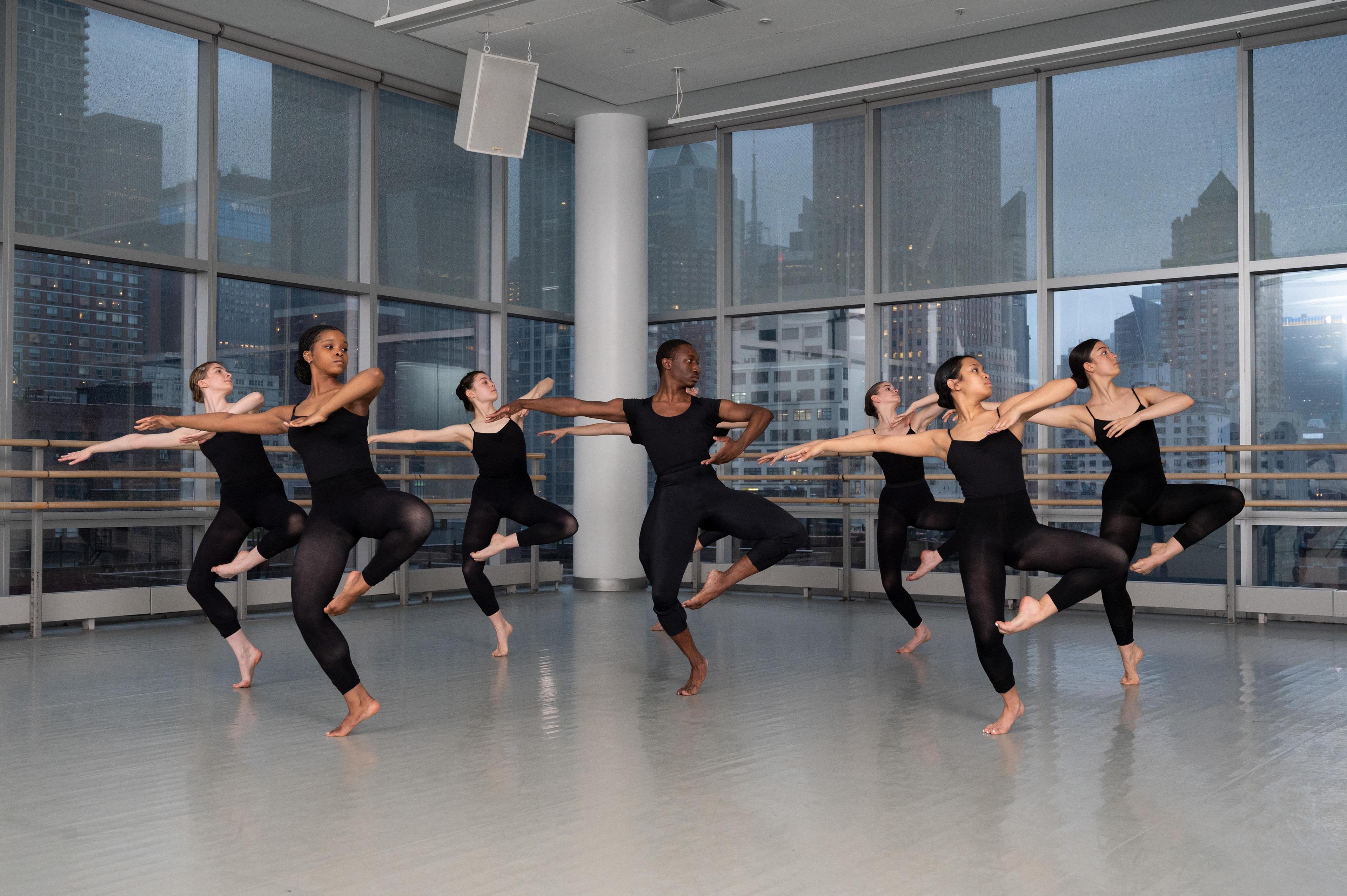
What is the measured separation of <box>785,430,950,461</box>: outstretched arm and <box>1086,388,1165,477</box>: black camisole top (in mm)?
1067

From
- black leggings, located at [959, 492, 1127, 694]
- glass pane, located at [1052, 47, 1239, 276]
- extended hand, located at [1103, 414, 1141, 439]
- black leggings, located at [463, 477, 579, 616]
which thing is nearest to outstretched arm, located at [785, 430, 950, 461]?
black leggings, located at [959, 492, 1127, 694]

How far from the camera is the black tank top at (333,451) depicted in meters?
3.92

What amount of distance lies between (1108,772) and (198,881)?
242cm

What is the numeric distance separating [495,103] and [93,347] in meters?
2.82

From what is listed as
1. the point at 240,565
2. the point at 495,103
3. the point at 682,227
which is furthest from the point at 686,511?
the point at 682,227

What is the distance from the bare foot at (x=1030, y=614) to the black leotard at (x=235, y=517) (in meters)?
2.82

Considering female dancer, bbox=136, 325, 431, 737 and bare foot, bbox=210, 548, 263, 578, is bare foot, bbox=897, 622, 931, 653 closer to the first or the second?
female dancer, bbox=136, 325, 431, 737

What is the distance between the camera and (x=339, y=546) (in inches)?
152

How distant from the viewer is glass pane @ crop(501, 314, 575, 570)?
30.8 feet

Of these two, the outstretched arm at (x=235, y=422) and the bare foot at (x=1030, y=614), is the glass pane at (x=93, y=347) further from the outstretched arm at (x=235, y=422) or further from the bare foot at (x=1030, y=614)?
the bare foot at (x=1030, y=614)

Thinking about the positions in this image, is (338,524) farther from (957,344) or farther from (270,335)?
(957,344)

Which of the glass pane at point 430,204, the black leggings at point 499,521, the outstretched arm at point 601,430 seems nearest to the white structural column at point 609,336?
the glass pane at point 430,204

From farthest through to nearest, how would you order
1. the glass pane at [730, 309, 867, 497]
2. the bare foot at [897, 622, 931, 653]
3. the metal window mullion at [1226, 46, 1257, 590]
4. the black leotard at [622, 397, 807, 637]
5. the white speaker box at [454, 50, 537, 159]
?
the glass pane at [730, 309, 867, 497] < the metal window mullion at [1226, 46, 1257, 590] < the white speaker box at [454, 50, 537, 159] < the bare foot at [897, 622, 931, 653] < the black leotard at [622, 397, 807, 637]

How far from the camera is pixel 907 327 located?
28.2ft
